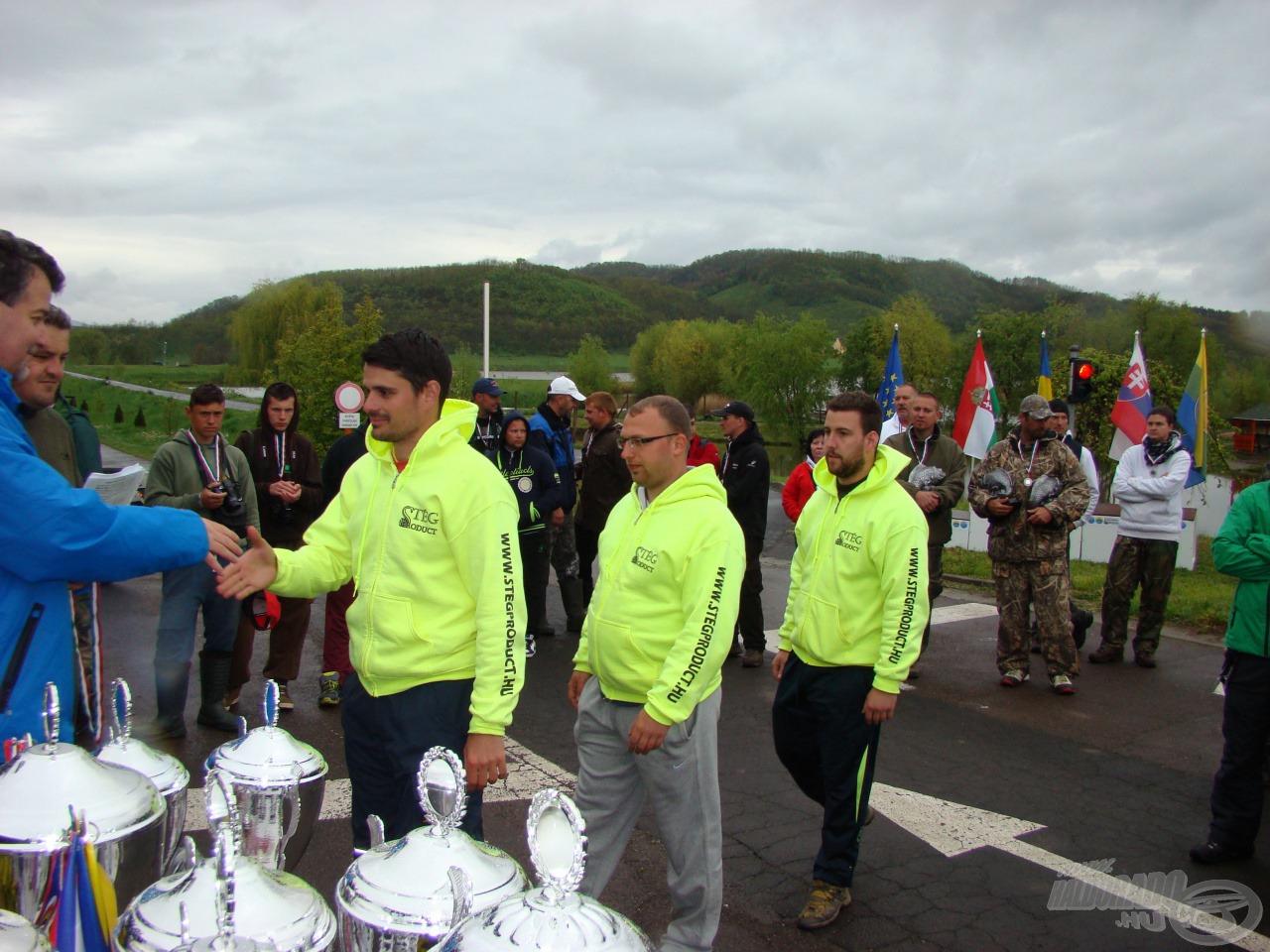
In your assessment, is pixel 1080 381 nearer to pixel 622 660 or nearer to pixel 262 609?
pixel 622 660

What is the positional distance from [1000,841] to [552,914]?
424 cm

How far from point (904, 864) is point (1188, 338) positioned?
73.0m

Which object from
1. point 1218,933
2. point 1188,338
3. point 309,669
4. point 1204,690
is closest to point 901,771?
point 1218,933

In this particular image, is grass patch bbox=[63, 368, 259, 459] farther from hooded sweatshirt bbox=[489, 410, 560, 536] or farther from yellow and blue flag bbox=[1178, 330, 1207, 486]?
yellow and blue flag bbox=[1178, 330, 1207, 486]

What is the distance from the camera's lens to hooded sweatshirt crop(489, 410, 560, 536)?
Answer: 8.34m

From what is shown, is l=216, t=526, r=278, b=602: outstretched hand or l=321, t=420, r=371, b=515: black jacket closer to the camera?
l=216, t=526, r=278, b=602: outstretched hand

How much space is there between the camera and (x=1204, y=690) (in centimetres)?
780

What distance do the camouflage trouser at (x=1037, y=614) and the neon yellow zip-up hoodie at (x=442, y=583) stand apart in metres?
5.93

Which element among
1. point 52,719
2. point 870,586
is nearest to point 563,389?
point 870,586

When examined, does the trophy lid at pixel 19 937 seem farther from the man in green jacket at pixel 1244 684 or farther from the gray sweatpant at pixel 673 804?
the man in green jacket at pixel 1244 684

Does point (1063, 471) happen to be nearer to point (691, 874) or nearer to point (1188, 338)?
point (691, 874)

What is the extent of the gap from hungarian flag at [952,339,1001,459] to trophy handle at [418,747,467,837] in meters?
11.7

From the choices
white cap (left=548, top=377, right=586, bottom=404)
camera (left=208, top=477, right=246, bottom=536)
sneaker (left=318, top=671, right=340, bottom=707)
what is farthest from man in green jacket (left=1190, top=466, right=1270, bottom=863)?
white cap (left=548, top=377, right=586, bottom=404)

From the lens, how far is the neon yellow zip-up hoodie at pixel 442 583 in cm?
285
